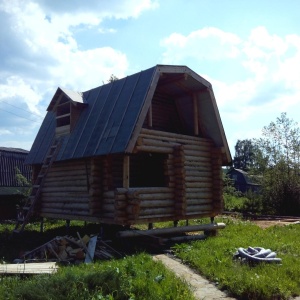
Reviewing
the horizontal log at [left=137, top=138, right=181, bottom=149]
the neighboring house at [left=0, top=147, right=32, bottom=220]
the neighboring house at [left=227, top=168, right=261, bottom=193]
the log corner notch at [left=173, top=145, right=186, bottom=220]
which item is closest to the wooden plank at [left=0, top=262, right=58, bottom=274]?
the horizontal log at [left=137, top=138, right=181, bottom=149]

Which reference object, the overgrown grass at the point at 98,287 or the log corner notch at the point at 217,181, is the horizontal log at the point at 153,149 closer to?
the log corner notch at the point at 217,181

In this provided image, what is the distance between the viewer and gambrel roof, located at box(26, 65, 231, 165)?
11.7 m

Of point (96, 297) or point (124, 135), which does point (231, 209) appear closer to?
point (124, 135)

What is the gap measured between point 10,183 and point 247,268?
73.4 feet

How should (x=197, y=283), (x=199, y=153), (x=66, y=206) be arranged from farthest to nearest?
(x=199, y=153) < (x=66, y=206) < (x=197, y=283)

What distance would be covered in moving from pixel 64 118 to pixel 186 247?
7.81 metres

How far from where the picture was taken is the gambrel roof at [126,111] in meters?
11.7

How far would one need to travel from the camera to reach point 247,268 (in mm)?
8273

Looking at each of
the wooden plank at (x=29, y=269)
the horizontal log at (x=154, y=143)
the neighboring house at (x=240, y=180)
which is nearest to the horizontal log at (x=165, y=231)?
the horizontal log at (x=154, y=143)

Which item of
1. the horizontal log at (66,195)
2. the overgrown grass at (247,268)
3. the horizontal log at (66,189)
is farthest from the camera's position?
the horizontal log at (66,189)

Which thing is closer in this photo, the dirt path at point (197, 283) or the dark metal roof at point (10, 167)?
the dirt path at point (197, 283)

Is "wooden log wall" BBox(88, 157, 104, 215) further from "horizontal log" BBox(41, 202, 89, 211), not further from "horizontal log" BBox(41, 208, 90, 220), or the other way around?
"horizontal log" BBox(41, 202, 89, 211)

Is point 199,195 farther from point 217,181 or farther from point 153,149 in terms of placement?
point 153,149

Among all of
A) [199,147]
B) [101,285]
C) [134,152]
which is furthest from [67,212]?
[101,285]
